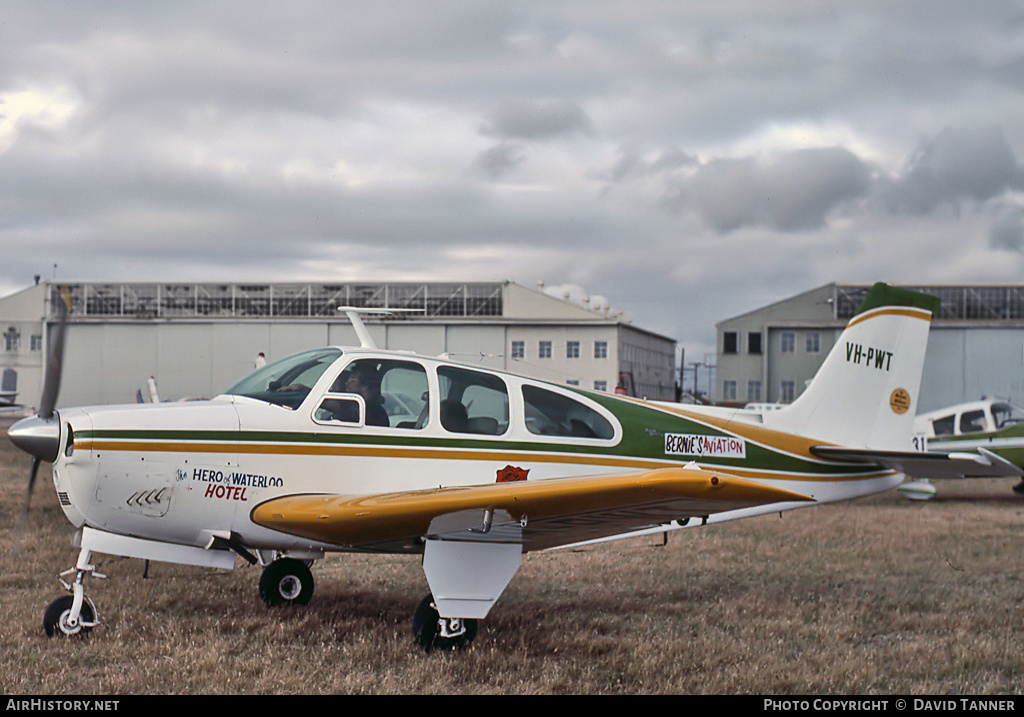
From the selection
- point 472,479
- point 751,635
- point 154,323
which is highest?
point 154,323

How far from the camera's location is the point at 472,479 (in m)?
6.86

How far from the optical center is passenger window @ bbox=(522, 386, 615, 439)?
719 cm

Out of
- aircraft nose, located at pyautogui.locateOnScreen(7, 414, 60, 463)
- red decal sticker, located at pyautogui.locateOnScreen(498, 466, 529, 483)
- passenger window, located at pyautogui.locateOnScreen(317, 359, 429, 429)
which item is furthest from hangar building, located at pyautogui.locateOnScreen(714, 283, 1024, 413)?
aircraft nose, located at pyautogui.locateOnScreen(7, 414, 60, 463)

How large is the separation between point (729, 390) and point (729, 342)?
2.77 meters

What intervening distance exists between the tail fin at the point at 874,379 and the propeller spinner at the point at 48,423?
648cm

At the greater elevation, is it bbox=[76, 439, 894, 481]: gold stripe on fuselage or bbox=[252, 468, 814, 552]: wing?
bbox=[76, 439, 894, 481]: gold stripe on fuselage

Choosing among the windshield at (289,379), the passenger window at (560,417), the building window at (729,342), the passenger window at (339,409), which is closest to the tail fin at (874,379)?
the passenger window at (560,417)

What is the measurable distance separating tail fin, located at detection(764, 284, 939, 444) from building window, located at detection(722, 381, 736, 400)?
1586 inches

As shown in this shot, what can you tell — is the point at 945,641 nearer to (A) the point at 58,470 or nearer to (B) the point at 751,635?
(B) the point at 751,635

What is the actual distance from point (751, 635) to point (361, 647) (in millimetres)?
3027

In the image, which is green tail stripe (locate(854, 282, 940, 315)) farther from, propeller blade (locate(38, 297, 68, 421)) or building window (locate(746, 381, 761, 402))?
building window (locate(746, 381, 761, 402))

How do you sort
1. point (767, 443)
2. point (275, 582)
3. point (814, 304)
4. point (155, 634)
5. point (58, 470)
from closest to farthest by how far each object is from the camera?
1. point (58, 470)
2. point (155, 634)
3. point (275, 582)
4. point (767, 443)
5. point (814, 304)

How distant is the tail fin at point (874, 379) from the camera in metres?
9.07

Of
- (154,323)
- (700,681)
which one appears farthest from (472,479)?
(154,323)
